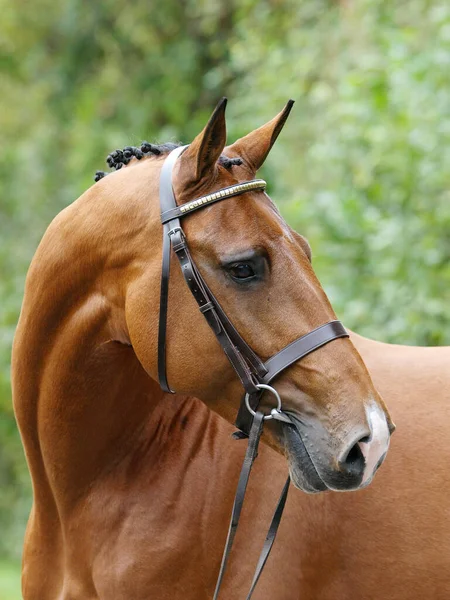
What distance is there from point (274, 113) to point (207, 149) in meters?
6.77

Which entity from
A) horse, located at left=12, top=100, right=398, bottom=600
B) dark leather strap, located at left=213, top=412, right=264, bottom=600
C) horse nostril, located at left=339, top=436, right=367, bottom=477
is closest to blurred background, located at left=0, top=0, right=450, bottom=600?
horse, located at left=12, top=100, right=398, bottom=600

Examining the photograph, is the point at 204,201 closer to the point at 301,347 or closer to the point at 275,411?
the point at 301,347

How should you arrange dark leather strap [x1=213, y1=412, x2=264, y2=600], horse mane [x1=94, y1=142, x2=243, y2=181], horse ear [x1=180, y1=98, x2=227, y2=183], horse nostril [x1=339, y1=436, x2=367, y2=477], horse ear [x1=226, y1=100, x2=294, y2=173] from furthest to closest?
horse mane [x1=94, y1=142, x2=243, y2=181] < horse ear [x1=226, y1=100, x2=294, y2=173] < dark leather strap [x1=213, y1=412, x2=264, y2=600] < horse ear [x1=180, y1=98, x2=227, y2=183] < horse nostril [x1=339, y1=436, x2=367, y2=477]

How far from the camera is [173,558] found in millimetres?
2611

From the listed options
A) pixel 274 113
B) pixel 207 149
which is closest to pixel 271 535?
pixel 207 149

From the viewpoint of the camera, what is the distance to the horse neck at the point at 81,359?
256 cm

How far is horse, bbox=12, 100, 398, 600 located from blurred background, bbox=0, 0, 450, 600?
8.91 feet

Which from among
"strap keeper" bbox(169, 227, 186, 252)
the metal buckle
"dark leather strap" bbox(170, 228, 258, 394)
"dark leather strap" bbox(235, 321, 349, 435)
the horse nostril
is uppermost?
"strap keeper" bbox(169, 227, 186, 252)

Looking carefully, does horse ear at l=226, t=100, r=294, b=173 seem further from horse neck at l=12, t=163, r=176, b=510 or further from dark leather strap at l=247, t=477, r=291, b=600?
dark leather strap at l=247, t=477, r=291, b=600

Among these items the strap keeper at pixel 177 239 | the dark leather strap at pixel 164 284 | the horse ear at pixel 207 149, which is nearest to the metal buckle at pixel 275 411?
the dark leather strap at pixel 164 284

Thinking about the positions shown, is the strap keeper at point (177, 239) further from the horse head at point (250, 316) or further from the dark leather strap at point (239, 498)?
the dark leather strap at point (239, 498)

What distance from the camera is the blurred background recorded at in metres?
5.34

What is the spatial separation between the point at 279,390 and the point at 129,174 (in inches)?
33.5

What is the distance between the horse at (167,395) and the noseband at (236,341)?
0.02 metres
